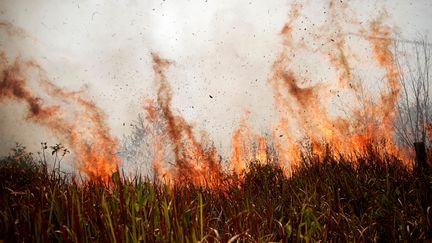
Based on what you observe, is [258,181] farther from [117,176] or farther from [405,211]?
[117,176]

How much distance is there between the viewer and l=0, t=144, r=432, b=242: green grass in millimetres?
2217

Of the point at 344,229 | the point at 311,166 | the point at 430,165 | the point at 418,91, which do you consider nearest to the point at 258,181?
the point at 311,166

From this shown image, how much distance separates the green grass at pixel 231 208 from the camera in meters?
2.22

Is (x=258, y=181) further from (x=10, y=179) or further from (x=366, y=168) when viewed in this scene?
(x=10, y=179)

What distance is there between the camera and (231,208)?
13.7 ft

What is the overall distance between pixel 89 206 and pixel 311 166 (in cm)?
540

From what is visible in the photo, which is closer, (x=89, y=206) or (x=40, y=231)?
(x=40, y=231)

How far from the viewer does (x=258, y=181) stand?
7773 millimetres

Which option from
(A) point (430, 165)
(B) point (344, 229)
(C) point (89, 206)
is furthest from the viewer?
(A) point (430, 165)

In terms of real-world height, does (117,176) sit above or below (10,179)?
below

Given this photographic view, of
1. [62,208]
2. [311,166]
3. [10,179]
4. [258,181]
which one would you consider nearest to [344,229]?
[62,208]

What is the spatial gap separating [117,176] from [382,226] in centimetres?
346

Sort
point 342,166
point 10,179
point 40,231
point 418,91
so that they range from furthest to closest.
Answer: point 418,91 < point 342,166 < point 10,179 < point 40,231

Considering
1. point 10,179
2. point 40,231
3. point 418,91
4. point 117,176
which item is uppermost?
point 418,91
